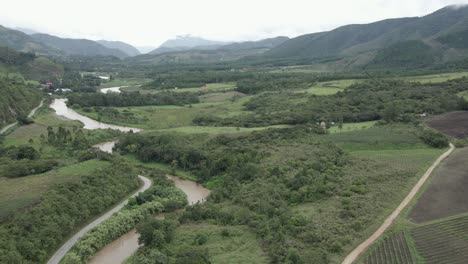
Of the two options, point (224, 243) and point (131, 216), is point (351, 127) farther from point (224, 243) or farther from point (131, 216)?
point (131, 216)

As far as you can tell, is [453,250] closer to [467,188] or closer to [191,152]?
[467,188]

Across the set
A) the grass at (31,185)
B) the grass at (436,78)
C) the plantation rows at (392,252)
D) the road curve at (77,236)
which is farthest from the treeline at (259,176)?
the grass at (436,78)

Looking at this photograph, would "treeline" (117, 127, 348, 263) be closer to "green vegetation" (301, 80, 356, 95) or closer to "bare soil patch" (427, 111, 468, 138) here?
"bare soil patch" (427, 111, 468, 138)

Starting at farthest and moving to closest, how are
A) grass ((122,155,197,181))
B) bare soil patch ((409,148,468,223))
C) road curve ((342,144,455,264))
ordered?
grass ((122,155,197,181)) → bare soil patch ((409,148,468,223)) → road curve ((342,144,455,264))

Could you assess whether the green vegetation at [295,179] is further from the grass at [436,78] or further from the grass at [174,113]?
the grass at [436,78]

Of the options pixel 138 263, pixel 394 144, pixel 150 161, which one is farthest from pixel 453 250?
pixel 150 161

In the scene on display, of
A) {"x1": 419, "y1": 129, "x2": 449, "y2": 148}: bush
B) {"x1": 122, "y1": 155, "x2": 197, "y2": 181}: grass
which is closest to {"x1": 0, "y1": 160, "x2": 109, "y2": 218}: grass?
{"x1": 122, "y1": 155, "x2": 197, "y2": 181}: grass

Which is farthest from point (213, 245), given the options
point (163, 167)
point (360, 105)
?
point (360, 105)
